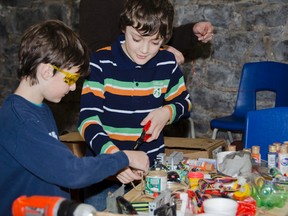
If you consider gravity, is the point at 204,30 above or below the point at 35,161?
above

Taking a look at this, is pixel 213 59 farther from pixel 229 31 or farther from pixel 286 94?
pixel 286 94

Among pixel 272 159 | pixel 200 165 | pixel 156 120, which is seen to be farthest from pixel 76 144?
pixel 272 159

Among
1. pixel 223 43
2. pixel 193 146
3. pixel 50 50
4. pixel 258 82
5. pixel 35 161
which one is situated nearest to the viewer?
pixel 35 161

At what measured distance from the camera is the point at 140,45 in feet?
6.66

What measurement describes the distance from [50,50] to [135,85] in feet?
1.71

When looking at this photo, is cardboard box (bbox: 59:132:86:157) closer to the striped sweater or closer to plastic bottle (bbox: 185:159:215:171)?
the striped sweater

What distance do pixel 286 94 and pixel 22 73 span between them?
2458 millimetres

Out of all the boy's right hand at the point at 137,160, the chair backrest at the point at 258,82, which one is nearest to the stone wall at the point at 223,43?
the chair backrest at the point at 258,82

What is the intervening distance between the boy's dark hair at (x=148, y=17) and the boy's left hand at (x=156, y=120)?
0.94 feet

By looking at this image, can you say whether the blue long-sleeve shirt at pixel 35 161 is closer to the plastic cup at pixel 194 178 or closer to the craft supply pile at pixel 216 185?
the craft supply pile at pixel 216 185

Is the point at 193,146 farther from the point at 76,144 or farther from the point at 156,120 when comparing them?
the point at 156,120

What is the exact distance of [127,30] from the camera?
206cm

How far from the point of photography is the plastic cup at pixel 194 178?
1804mm

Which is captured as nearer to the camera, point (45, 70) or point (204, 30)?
point (45, 70)
